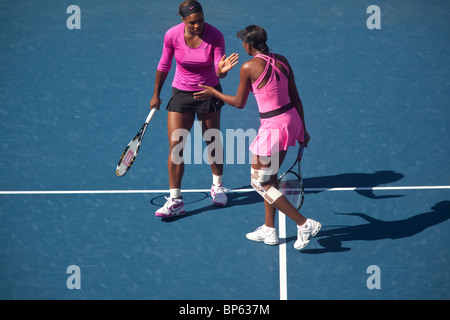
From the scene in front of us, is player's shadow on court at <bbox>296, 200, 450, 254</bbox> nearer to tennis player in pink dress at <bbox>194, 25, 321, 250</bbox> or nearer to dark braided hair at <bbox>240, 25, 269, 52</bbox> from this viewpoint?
tennis player in pink dress at <bbox>194, 25, 321, 250</bbox>

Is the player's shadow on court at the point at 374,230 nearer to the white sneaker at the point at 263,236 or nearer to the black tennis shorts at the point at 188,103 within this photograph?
the white sneaker at the point at 263,236

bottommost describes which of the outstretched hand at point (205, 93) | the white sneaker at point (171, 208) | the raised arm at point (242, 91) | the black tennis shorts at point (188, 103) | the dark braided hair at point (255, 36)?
the white sneaker at point (171, 208)

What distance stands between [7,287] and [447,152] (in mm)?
5730

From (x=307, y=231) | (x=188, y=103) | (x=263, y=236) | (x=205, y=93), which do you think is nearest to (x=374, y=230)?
(x=307, y=231)

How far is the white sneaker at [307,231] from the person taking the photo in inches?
240

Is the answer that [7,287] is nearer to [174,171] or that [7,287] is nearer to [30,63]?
[174,171]

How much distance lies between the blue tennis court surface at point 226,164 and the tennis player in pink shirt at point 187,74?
57 centimetres

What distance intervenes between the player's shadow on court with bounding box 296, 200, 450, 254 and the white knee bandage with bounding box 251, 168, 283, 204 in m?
0.80

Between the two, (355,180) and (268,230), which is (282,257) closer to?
(268,230)

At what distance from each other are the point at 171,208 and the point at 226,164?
4.58 ft

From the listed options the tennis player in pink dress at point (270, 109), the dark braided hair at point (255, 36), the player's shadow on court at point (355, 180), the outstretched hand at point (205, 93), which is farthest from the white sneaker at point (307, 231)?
the dark braided hair at point (255, 36)

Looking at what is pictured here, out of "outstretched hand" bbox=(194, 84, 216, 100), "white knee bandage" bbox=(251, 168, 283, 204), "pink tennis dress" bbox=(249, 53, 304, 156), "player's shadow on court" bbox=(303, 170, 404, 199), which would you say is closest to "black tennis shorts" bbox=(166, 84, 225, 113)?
"outstretched hand" bbox=(194, 84, 216, 100)

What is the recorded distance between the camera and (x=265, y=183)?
237 inches

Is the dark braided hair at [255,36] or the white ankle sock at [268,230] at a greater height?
the dark braided hair at [255,36]
